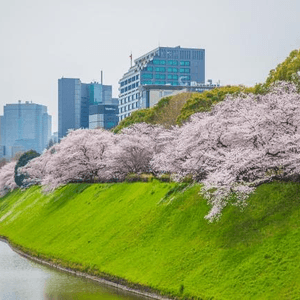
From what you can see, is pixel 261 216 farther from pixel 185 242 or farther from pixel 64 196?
pixel 64 196

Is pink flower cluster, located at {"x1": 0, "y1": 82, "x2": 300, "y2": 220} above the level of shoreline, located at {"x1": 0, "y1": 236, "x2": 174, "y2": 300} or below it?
above

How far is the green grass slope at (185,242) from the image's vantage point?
29.8 metres

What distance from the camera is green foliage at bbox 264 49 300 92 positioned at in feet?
178

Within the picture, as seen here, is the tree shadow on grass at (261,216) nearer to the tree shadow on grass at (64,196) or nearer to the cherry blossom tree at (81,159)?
the tree shadow on grass at (64,196)

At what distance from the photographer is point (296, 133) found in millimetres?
34812

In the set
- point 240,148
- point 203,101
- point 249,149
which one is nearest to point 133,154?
point 203,101

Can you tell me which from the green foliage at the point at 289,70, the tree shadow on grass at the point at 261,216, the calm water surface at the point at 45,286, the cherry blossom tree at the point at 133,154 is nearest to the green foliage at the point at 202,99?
the green foliage at the point at 289,70

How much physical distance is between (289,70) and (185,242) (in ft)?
81.2

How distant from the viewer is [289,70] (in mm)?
56031

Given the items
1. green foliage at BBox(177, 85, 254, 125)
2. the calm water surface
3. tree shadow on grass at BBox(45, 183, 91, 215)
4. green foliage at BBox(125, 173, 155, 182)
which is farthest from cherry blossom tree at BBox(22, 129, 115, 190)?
the calm water surface

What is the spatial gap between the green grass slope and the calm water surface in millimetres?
1392

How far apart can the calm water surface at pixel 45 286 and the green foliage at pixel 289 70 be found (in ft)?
81.1

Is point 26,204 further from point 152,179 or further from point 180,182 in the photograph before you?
point 180,182

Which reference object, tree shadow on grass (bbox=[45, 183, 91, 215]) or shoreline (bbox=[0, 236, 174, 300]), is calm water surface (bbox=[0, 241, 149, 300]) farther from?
tree shadow on grass (bbox=[45, 183, 91, 215])
